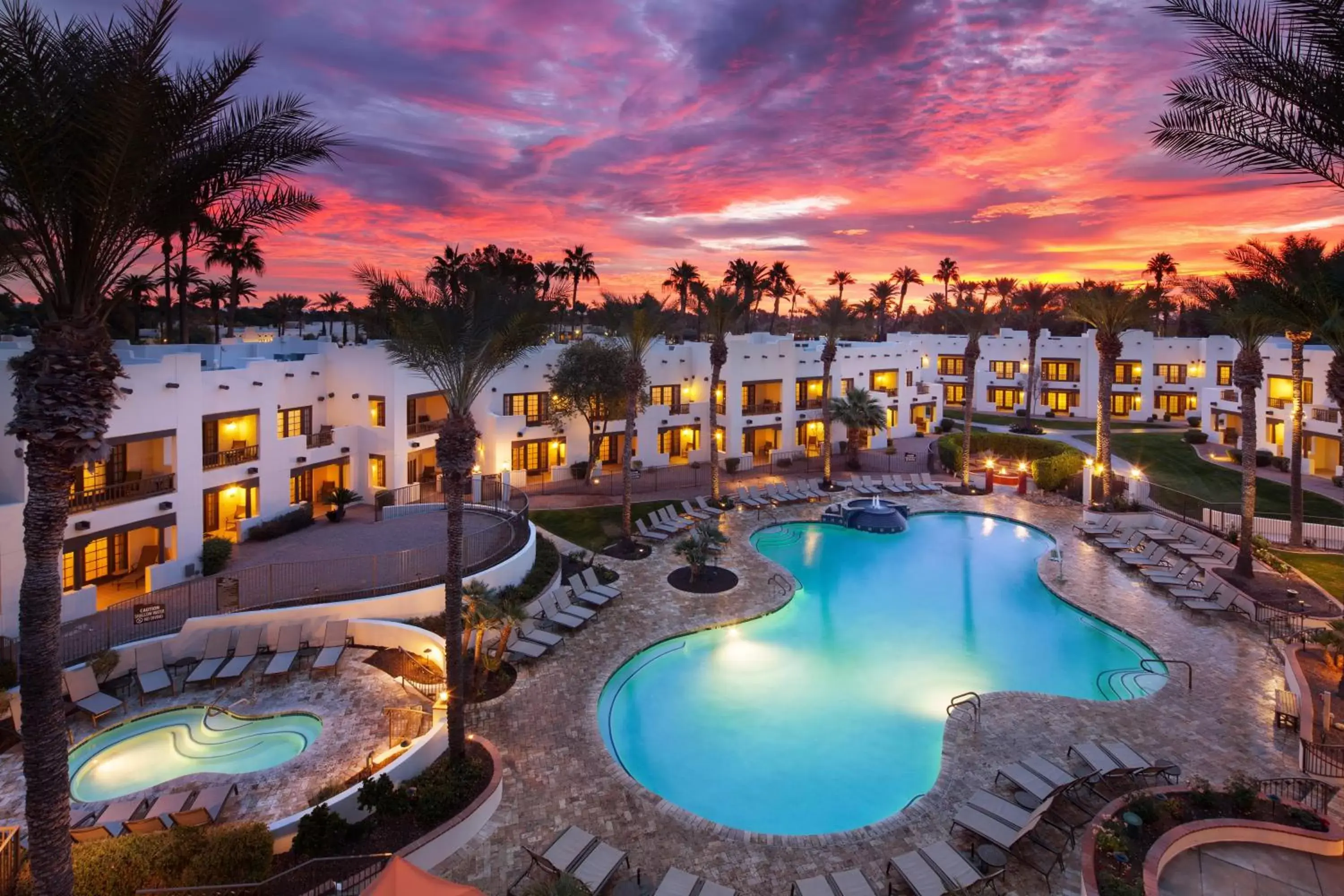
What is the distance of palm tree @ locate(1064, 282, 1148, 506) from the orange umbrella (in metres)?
29.6

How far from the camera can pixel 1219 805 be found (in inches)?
422

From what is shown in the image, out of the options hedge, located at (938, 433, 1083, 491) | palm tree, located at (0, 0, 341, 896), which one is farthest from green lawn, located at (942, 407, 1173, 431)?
palm tree, located at (0, 0, 341, 896)

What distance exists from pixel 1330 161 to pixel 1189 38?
8.08 ft

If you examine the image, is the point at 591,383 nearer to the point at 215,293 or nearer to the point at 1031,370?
the point at 215,293

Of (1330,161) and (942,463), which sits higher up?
(1330,161)

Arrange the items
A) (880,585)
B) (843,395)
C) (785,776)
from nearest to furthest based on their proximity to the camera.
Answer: (785,776) → (880,585) → (843,395)

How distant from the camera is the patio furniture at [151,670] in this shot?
14633 millimetres

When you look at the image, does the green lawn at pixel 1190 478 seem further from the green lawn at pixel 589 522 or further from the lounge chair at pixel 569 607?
the lounge chair at pixel 569 607

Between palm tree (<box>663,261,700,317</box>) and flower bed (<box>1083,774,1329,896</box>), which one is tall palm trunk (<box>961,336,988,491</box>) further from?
palm tree (<box>663,261,700,317</box>)

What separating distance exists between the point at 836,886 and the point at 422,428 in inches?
1044

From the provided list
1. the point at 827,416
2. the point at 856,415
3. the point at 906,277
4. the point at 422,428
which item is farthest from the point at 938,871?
the point at 906,277

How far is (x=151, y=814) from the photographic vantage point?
10625 mm

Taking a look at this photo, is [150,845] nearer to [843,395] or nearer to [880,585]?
[880,585]

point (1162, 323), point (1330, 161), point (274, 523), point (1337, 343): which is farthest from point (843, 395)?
point (1162, 323)
